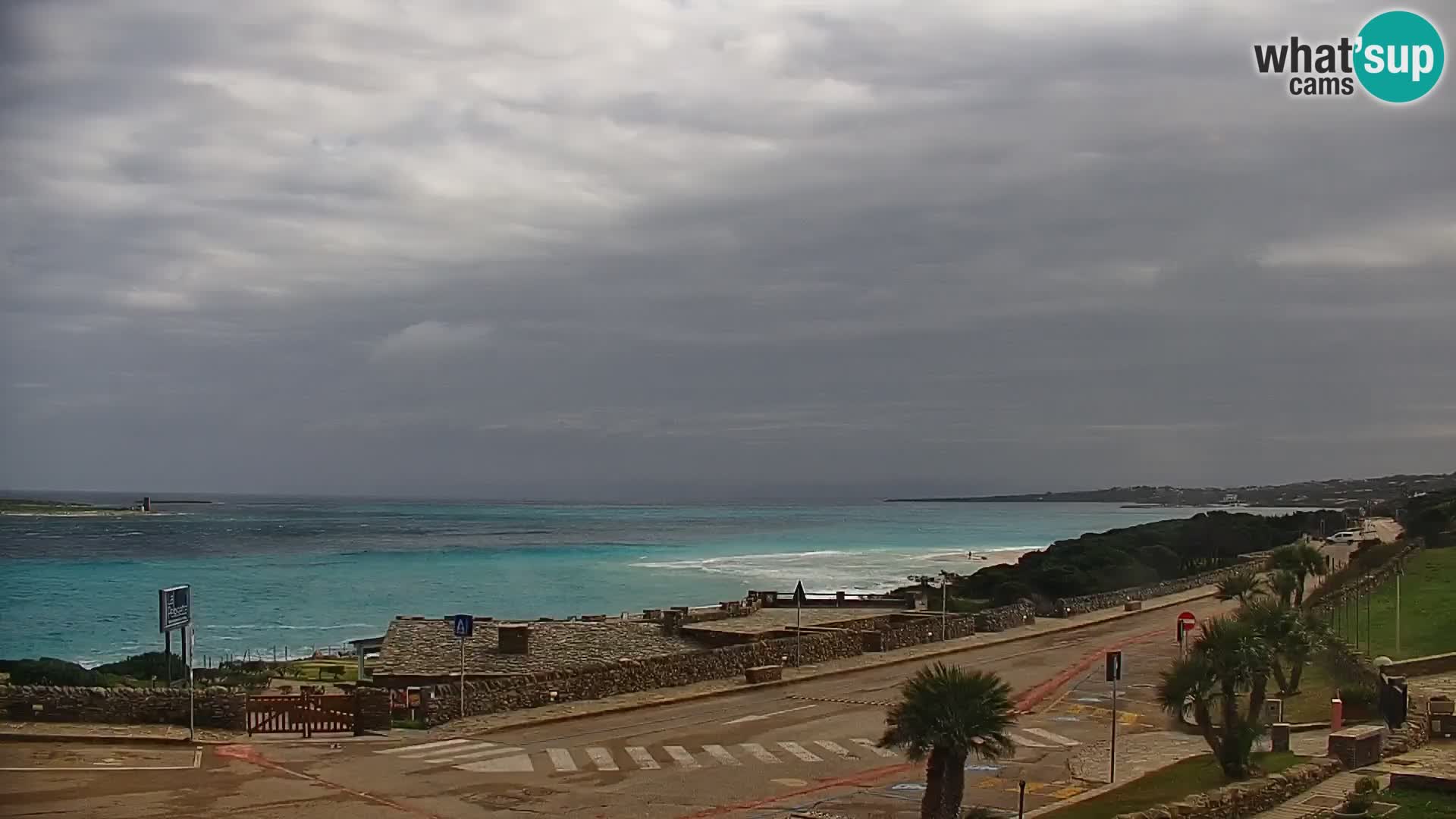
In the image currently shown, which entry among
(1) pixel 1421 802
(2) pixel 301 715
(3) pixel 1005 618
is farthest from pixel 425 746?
(3) pixel 1005 618

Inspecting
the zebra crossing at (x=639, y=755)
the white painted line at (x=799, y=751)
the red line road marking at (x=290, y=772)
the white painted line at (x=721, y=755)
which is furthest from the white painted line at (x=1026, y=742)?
the red line road marking at (x=290, y=772)

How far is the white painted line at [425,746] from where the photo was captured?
22.2 m

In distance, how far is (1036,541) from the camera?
192875 millimetres

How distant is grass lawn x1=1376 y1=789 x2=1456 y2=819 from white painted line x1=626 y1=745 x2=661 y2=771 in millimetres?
10639

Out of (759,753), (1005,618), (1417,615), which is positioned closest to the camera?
(759,753)

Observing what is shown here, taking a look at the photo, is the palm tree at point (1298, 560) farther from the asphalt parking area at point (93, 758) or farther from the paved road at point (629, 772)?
the asphalt parking area at point (93, 758)

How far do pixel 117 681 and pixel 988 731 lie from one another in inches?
1201

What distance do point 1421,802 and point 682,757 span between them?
11380 millimetres

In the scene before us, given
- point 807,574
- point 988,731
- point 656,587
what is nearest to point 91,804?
point 988,731

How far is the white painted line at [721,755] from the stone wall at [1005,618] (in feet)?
82.2

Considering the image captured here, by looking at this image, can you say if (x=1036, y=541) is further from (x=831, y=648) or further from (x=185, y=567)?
(x=831, y=648)

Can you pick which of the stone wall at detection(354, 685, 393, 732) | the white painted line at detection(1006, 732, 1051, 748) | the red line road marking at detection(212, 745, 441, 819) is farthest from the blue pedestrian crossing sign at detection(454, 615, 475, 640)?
the white painted line at detection(1006, 732, 1051, 748)

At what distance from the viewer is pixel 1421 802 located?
1498 cm

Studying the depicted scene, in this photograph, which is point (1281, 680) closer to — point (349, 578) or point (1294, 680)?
point (1294, 680)
